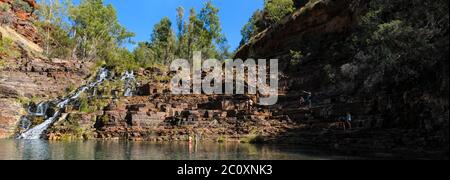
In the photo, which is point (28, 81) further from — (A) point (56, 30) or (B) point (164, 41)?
(B) point (164, 41)

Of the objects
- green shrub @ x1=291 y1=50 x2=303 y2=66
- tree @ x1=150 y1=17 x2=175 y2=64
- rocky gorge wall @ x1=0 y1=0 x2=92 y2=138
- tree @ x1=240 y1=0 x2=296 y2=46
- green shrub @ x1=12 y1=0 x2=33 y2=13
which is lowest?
rocky gorge wall @ x1=0 y1=0 x2=92 y2=138

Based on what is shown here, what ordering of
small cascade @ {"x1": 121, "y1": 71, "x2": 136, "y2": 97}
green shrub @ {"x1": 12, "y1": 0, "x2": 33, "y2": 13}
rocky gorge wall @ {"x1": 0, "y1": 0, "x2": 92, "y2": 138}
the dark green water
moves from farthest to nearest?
1. green shrub @ {"x1": 12, "y1": 0, "x2": 33, "y2": 13}
2. small cascade @ {"x1": 121, "y1": 71, "x2": 136, "y2": 97}
3. rocky gorge wall @ {"x1": 0, "y1": 0, "x2": 92, "y2": 138}
4. the dark green water

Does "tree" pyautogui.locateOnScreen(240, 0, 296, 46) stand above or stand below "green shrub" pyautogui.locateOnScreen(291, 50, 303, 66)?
above

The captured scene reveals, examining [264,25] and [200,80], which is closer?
[200,80]

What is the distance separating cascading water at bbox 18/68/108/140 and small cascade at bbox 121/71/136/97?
2.83 metres

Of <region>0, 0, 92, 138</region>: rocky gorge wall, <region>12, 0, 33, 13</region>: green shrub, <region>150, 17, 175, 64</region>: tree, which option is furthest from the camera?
<region>12, 0, 33, 13</region>: green shrub

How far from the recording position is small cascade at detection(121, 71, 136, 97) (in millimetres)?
47634

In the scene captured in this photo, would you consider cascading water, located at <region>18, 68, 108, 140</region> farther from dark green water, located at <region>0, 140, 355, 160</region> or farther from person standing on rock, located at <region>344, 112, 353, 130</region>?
person standing on rock, located at <region>344, 112, 353, 130</region>

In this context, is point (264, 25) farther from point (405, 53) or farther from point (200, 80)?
point (405, 53)

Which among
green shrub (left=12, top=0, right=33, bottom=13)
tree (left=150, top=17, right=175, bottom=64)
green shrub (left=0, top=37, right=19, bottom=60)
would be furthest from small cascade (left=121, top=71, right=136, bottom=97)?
green shrub (left=12, top=0, right=33, bottom=13)

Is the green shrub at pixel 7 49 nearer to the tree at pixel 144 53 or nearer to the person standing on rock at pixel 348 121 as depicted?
the tree at pixel 144 53
